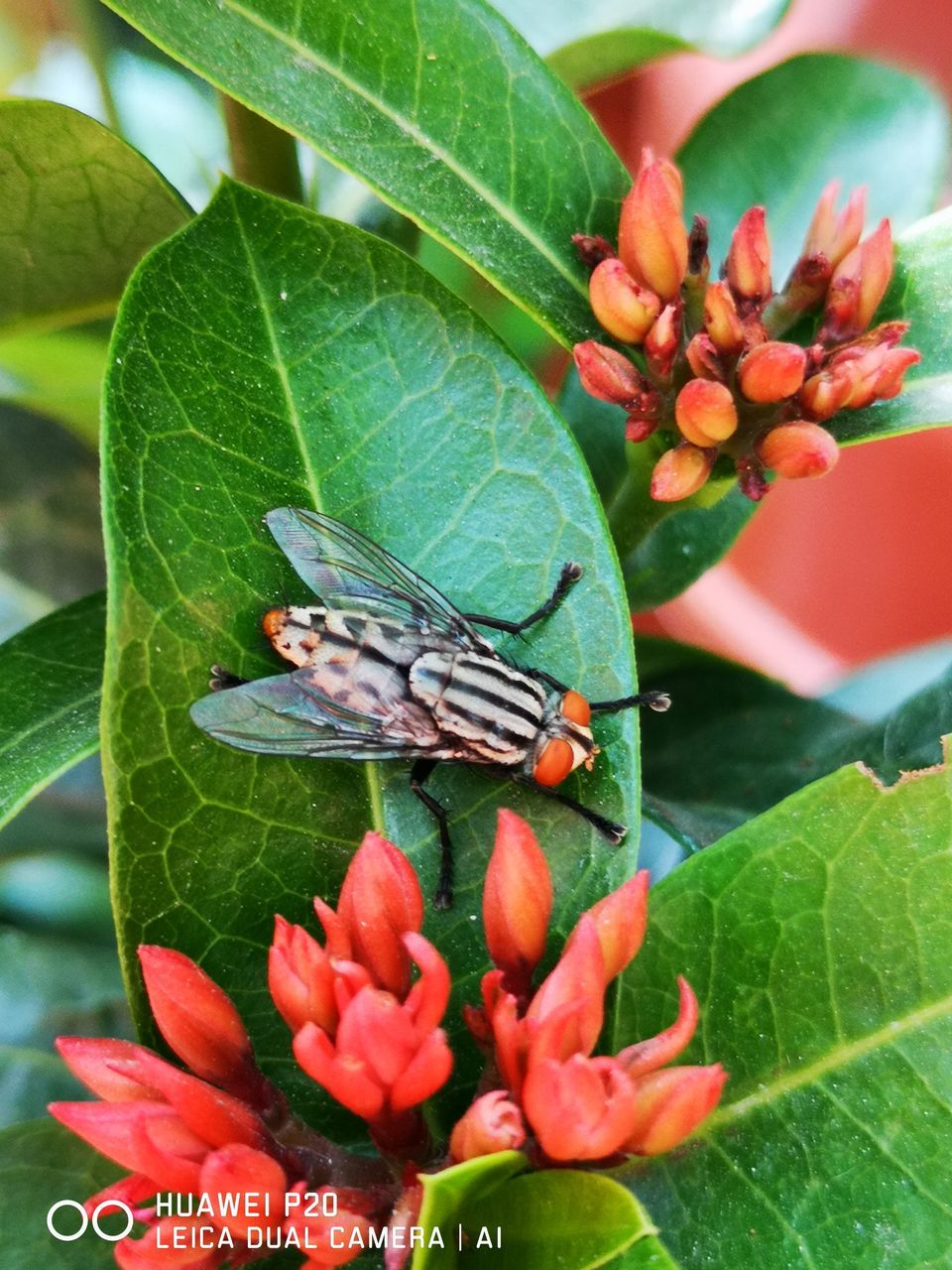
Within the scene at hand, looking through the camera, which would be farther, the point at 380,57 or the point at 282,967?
the point at 380,57

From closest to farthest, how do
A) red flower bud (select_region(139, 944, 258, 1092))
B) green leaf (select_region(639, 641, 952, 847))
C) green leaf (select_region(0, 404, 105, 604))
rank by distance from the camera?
red flower bud (select_region(139, 944, 258, 1092)) < green leaf (select_region(639, 641, 952, 847)) < green leaf (select_region(0, 404, 105, 604))

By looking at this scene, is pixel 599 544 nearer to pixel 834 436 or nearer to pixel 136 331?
pixel 834 436

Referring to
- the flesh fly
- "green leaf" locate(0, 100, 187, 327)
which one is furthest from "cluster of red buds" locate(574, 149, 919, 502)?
"green leaf" locate(0, 100, 187, 327)

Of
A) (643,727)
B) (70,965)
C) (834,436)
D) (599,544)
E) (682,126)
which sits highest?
(682,126)

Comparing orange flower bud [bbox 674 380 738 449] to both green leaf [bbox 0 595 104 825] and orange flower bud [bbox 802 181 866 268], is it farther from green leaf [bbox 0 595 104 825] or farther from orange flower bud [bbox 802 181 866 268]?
green leaf [bbox 0 595 104 825]

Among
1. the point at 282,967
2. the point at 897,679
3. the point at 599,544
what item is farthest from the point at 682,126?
the point at 282,967

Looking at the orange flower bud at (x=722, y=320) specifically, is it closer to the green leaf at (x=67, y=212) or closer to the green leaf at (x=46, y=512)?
the green leaf at (x=67, y=212)
